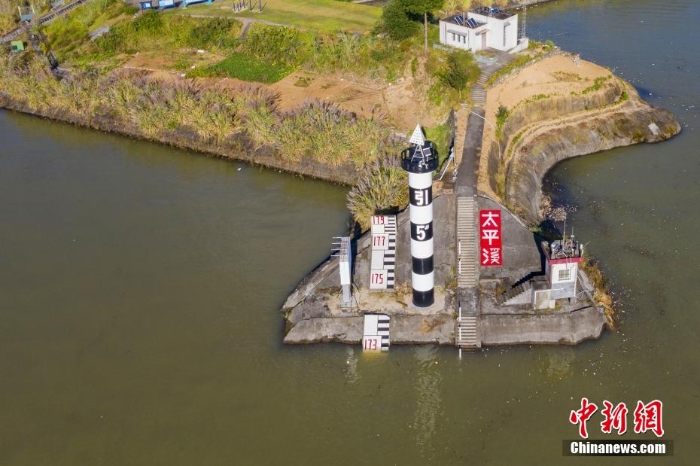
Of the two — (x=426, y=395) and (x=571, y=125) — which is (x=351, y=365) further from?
(x=571, y=125)

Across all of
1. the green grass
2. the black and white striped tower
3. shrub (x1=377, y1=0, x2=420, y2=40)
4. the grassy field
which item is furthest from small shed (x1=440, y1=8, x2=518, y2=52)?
the black and white striped tower

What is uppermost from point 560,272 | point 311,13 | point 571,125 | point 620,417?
point 311,13

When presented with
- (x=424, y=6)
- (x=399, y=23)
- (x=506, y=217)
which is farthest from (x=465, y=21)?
(x=506, y=217)

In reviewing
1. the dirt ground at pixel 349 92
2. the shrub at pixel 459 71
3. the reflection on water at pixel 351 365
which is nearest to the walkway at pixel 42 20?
the dirt ground at pixel 349 92

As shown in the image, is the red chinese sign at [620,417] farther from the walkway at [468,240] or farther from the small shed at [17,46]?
the small shed at [17,46]

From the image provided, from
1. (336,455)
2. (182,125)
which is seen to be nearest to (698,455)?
(336,455)

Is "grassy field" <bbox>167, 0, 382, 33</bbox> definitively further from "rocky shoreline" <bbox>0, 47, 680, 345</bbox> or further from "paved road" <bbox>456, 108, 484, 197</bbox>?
"paved road" <bbox>456, 108, 484, 197</bbox>
